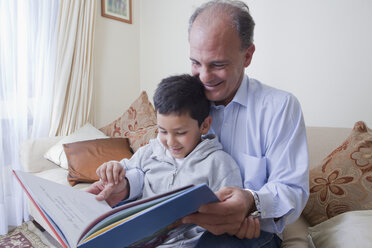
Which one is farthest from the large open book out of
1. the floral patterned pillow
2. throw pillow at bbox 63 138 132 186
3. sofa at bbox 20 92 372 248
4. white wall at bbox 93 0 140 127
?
white wall at bbox 93 0 140 127

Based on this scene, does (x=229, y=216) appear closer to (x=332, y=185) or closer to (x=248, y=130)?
(x=248, y=130)

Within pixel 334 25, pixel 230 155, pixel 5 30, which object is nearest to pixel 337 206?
pixel 230 155

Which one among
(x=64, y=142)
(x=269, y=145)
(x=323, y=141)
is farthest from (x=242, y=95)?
(x=64, y=142)

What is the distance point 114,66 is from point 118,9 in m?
0.63

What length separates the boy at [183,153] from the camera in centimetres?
92

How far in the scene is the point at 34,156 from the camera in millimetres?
2041

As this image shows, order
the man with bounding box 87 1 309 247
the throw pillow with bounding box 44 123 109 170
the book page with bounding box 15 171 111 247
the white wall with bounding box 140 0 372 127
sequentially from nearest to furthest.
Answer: the book page with bounding box 15 171 111 247, the man with bounding box 87 1 309 247, the white wall with bounding box 140 0 372 127, the throw pillow with bounding box 44 123 109 170

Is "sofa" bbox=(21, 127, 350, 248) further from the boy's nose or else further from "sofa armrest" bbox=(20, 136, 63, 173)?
the boy's nose

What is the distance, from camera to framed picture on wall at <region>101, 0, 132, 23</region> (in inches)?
107

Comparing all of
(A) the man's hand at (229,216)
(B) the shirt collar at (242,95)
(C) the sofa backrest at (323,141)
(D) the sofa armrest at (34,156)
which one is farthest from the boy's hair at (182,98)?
(D) the sofa armrest at (34,156)

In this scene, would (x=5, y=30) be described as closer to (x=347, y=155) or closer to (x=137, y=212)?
(x=137, y=212)

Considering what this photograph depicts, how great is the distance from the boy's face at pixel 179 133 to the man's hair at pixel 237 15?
363mm

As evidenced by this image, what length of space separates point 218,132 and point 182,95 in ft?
0.91

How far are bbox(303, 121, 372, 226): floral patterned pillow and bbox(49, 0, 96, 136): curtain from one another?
7.21 ft
